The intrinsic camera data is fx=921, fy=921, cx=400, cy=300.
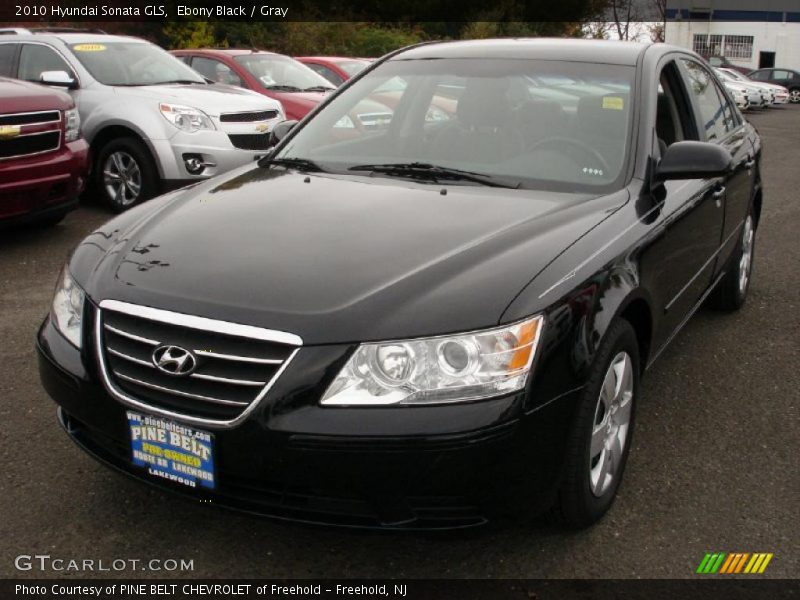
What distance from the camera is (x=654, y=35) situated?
60.0 meters

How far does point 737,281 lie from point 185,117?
5.02 metres

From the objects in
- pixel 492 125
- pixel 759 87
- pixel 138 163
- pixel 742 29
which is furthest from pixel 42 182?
pixel 742 29

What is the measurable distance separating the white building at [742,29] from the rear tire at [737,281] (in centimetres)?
5205

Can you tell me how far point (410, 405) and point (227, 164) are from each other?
614 cm

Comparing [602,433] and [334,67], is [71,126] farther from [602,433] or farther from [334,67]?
[334,67]

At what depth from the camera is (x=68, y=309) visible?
120 inches

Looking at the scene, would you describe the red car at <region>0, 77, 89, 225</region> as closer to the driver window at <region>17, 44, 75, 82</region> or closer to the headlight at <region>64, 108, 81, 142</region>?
the headlight at <region>64, 108, 81, 142</region>

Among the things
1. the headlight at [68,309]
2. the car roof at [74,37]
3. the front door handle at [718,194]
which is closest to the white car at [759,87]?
the car roof at [74,37]

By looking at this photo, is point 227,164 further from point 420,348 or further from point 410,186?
point 420,348

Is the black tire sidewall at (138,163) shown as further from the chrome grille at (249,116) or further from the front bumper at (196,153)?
the chrome grille at (249,116)

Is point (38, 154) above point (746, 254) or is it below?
above

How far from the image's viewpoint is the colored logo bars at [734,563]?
9.46ft

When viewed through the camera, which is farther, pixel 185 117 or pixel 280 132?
pixel 185 117

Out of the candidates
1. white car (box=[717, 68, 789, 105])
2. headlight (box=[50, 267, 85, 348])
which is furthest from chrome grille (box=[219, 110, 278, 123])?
white car (box=[717, 68, 789, 105])
